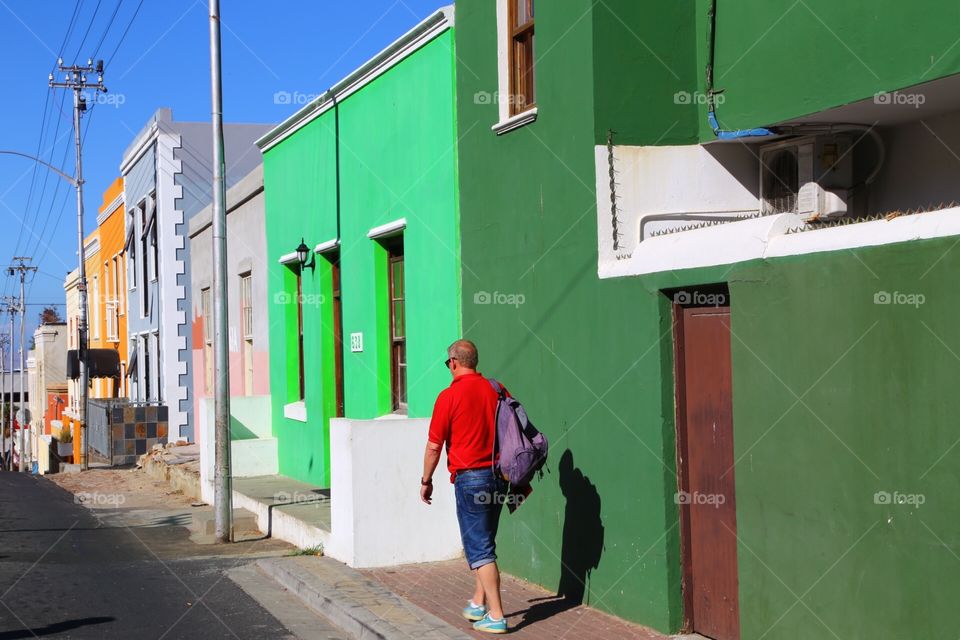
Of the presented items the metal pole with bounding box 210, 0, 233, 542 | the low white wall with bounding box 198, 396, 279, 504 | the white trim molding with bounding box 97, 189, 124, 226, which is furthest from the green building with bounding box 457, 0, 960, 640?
the white trim molding with bounding box 97, 189, 124, 226

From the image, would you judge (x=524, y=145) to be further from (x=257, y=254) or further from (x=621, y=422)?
(x=257, y=254)

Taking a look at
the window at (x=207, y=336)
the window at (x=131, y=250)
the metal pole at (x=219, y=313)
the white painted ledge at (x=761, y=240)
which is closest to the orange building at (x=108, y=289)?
the window at (x=131, y=250)

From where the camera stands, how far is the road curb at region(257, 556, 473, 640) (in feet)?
24.2

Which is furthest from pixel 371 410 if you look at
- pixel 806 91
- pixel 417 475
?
pixel 806 91

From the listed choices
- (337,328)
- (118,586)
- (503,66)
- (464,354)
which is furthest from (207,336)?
(464,354)

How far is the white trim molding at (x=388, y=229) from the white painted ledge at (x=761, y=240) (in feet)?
13.8

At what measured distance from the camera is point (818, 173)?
8516mm

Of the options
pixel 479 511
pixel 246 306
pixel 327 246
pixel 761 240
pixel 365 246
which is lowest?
pixel 479 511

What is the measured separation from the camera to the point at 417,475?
9.91 meters

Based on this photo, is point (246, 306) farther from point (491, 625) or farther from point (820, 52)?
point (820, 52)

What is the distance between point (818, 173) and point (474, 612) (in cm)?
415

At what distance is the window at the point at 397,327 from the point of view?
1249 cm

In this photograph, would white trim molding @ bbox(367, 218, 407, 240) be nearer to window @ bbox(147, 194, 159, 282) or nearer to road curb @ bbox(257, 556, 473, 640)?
road curb @ bbox(257, 556, 473, 640)

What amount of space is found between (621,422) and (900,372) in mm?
2542
